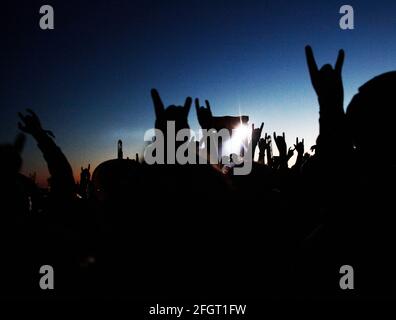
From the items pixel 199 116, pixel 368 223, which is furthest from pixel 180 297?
pixel 199 116

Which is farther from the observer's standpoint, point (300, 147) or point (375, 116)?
point (300, 147)

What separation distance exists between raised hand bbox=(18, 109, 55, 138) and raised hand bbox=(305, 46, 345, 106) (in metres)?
3.47

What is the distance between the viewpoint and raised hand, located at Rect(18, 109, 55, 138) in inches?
163

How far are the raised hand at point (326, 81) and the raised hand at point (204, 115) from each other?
6.17 feet

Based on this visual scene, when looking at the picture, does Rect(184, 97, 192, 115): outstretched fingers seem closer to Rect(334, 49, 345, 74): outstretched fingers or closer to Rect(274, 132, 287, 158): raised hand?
Rect(334, 49, 345, 74): outstretched fingers

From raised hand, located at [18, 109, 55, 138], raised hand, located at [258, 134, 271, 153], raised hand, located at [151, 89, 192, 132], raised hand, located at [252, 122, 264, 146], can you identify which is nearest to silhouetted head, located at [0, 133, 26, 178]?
raised hand, located at [18, 109, 55, 138]

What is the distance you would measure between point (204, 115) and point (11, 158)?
109 inches

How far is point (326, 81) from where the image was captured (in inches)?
115

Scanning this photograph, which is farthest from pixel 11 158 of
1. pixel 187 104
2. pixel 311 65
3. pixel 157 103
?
pixel 311 65

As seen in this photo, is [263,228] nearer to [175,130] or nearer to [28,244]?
Result: [175,130]

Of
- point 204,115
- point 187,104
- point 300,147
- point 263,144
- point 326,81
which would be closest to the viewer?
point 187,104

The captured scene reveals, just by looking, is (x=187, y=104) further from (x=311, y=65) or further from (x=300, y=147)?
(x=300, y=147)

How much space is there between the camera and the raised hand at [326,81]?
2.87 m

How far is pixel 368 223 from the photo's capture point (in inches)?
90.2
